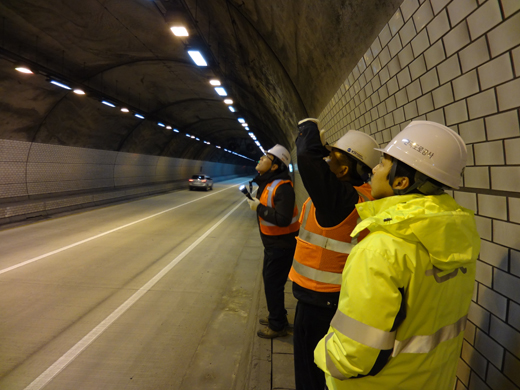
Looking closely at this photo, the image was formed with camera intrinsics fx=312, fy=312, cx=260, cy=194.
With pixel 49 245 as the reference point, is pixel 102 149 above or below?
above

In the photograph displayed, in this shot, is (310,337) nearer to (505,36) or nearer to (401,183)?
(401,183)

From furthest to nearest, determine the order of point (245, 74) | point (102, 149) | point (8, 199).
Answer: point (102, 149) → point (8, 199) → point (245, 74)

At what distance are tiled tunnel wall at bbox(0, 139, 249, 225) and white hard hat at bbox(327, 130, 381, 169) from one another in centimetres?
1284

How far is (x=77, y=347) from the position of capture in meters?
4.02

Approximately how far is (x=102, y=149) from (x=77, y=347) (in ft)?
54.9

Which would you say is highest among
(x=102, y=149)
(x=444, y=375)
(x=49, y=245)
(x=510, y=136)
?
(x=102, y=149)

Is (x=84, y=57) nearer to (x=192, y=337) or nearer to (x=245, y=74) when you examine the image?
(x=245, y=74)

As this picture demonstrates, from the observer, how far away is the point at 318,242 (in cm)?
237

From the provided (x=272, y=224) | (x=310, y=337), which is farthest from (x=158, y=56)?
(x=310, y=337)

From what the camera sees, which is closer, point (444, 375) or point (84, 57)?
point (444, 375)

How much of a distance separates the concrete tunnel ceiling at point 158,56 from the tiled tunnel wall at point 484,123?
2.98ft

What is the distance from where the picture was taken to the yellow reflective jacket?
4.44ft

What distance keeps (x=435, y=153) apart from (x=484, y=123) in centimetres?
58

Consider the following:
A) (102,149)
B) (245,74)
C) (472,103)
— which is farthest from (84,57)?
(472,103)
